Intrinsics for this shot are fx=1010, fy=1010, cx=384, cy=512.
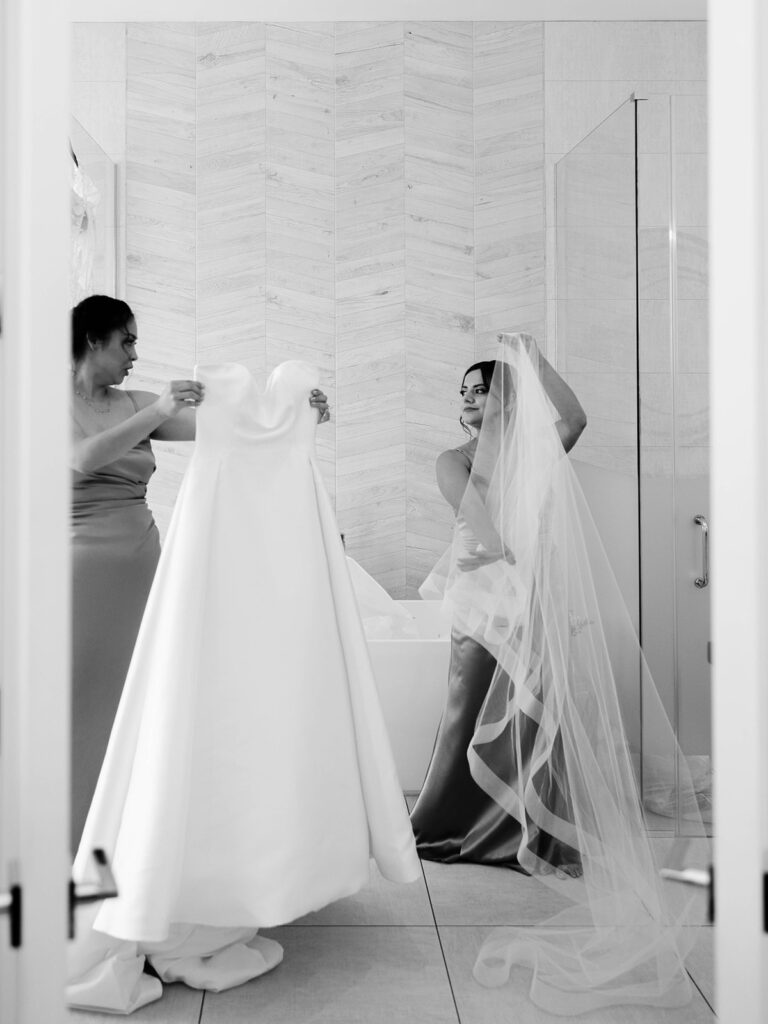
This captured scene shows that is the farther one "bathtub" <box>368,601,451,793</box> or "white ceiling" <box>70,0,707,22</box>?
"white ceiling" <box>70,0,707,22</box>

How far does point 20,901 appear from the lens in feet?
3.14

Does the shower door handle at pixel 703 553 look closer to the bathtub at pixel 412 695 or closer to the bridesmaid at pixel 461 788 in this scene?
the bridesmaid at pixel 461 788

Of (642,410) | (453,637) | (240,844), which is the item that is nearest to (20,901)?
(240,844)

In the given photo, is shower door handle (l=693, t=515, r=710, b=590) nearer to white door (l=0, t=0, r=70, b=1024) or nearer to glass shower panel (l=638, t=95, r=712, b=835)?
glass shower panel (l=638, t=95, r=712, b=835)

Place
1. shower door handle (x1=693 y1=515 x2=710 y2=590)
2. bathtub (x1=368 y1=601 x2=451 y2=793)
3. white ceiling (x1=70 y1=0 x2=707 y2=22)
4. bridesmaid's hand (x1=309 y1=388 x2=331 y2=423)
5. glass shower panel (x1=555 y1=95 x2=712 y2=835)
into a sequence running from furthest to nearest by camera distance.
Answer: white ceiling (x1=70 y1=0 x2=707 y2=22) → bathtub (x1=368 y1=601 x2=451 y2=793) → shower door handle (x1=693 y1=515 x2=710 y2=590) → glass shower panel (x1=555 y1=95 x2=712 y2=835) → bridesmaid's hand (x1=309 y1=388 x2=331 y2=423)

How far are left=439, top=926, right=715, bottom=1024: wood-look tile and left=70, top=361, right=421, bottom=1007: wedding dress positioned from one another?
0.84 ft

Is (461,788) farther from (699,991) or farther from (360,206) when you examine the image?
(360,206)

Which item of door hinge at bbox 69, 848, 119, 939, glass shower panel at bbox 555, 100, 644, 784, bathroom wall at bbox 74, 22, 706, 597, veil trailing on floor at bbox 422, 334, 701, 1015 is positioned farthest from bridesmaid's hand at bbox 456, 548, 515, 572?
door hinge at bbox 69, 848, 119, 939

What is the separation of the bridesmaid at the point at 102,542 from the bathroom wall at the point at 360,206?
1872 mm

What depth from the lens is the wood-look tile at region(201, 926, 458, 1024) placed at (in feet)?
6.54

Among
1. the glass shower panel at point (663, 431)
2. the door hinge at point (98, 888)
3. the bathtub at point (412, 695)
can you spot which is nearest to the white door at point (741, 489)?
the door hinge at point (98, 888)

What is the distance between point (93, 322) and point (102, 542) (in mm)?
559

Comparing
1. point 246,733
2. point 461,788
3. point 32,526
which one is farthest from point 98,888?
point 461,788

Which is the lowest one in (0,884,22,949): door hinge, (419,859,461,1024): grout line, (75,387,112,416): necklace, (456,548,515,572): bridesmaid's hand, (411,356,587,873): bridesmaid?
(419,859,461,1024): grout line
